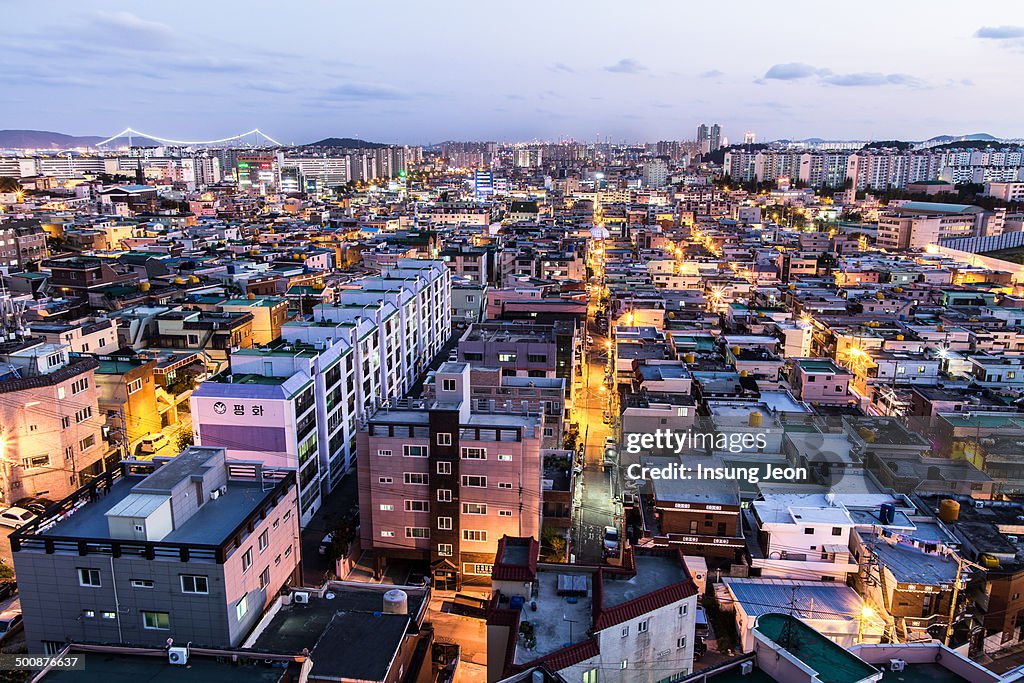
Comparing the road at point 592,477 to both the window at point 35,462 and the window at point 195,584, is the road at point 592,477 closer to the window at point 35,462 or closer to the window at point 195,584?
the window at point 195,584

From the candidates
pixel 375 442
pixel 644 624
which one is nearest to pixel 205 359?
pixel 375 442

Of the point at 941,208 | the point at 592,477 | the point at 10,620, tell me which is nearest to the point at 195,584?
the point at 10,620

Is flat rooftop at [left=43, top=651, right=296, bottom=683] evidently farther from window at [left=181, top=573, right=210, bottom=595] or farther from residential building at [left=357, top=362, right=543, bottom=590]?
residential building at [left=357, top=362, right=543, bottom=590]

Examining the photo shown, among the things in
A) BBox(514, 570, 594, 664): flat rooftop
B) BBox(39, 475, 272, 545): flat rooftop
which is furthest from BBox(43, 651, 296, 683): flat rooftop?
BBox(514, 570, 594, 664): flat rooftop

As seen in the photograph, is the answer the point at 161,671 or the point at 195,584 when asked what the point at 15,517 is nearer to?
the point at 195,584

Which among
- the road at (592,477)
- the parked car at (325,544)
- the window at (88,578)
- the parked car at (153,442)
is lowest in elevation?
the road at (592,477)

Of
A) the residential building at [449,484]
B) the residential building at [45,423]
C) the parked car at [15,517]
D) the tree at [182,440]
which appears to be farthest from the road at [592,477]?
the residential building at [45,423]
